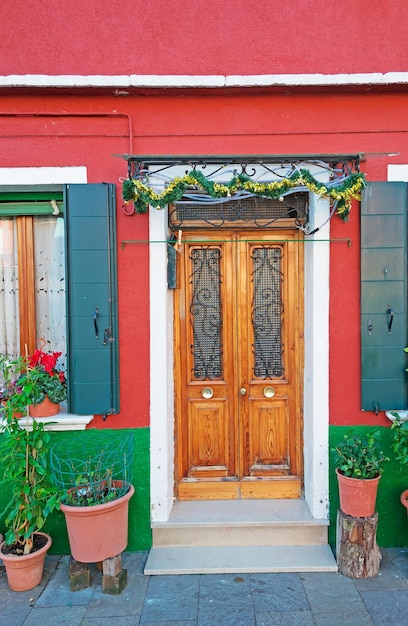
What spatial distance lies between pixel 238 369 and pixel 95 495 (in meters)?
1.61

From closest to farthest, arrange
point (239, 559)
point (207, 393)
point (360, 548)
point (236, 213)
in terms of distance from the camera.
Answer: point (360, 548)
point (239, 559)
point (236, 213)
point (207, 393)

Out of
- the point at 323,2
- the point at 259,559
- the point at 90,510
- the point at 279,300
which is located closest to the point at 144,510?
the point at 90,510

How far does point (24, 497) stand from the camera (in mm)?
3537

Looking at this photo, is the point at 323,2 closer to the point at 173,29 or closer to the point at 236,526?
the point at 173,29

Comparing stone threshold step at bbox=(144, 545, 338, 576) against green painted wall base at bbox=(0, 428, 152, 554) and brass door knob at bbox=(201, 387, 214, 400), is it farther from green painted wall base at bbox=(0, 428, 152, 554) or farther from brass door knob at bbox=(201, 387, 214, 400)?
brass door knob at bbox=(201, 387, 214, 400)

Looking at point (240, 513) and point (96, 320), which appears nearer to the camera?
point (96, 320)

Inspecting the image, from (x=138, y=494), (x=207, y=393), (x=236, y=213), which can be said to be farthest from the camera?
(x=207, y=393)

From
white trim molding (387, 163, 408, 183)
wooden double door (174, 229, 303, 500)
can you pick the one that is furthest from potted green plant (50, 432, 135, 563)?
white trim molding (387, 163, 408, 183)

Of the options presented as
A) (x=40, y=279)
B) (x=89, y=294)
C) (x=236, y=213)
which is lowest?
(x=89, y=294)

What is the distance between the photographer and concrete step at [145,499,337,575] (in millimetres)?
3650

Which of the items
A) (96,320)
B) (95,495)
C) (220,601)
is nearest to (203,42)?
(96,320)

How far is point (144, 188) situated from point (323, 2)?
2.18 m

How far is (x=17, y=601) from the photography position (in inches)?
132

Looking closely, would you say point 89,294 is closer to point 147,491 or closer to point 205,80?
point 147,491
